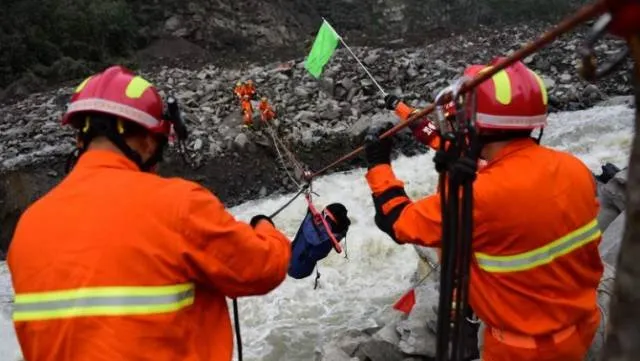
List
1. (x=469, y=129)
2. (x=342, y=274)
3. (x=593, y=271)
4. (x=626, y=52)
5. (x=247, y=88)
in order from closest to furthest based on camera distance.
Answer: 1. (x=626, y=52)
2. (x=469, y=129)
3. (x=593, y=271)
4. (x=342, y=274)
5. (x=247, y=88)

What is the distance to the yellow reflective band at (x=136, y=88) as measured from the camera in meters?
2.04

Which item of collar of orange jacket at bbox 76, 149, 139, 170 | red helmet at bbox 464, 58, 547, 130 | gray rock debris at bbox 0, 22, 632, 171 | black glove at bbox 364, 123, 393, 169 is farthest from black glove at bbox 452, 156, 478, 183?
gray rock debris at bbox 0, 22, 632, 171

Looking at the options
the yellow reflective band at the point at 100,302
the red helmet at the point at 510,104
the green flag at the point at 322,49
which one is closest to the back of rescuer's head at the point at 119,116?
the yellow reflective band at the point at 100,302

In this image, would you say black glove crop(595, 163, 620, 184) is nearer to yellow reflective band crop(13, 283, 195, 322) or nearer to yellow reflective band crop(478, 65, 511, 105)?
yellow reflective band crop(478, 65, 511, 105)

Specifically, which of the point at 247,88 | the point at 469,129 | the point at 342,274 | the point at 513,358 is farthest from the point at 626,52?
the point at 247,88

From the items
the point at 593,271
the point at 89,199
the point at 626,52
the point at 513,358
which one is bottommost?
the point at 513,358

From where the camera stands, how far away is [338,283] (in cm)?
712

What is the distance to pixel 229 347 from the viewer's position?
1.96 meters

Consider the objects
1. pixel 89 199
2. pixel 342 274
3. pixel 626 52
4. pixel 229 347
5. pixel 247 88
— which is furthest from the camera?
pixel 247 88

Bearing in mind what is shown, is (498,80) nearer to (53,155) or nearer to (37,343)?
(37,343)

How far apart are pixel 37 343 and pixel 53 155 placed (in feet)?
31.3

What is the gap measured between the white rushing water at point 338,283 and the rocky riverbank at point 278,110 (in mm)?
884

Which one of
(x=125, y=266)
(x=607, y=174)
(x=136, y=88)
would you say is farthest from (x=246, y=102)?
(x=125, y=266)

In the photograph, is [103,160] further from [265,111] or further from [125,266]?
[265,111]
